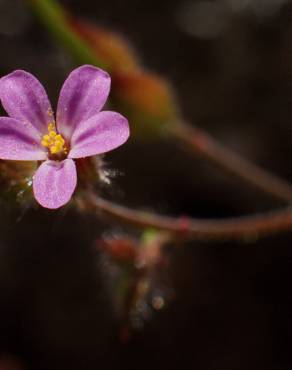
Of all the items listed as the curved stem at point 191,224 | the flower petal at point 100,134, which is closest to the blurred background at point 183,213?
the curved stem at point 191,224

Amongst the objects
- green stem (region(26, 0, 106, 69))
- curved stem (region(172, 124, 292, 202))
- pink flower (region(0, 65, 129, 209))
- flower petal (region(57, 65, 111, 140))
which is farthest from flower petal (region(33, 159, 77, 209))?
curved stem (region(172, 124, 292, 202))

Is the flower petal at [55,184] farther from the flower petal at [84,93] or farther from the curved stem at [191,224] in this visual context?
the curved stem at [191,224]

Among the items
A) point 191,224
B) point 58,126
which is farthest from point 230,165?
point 58,126

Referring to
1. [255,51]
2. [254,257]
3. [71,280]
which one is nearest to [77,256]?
[71,280]

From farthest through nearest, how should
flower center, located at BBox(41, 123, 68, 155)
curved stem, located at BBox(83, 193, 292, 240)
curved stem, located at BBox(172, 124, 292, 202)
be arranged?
curved stem, located at BBox(172, 124, 292, 202), curved stem, located at BBox(83, 193, 292, 240), flower center, located at BBox(41, 123, 68, 155)

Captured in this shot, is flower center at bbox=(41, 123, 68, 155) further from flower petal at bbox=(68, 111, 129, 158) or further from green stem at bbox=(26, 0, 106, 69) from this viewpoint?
green stem at bbox=(26, 0, 106, 69)

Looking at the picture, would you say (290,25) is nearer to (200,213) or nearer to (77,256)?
(200,213)

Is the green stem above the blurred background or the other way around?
above
